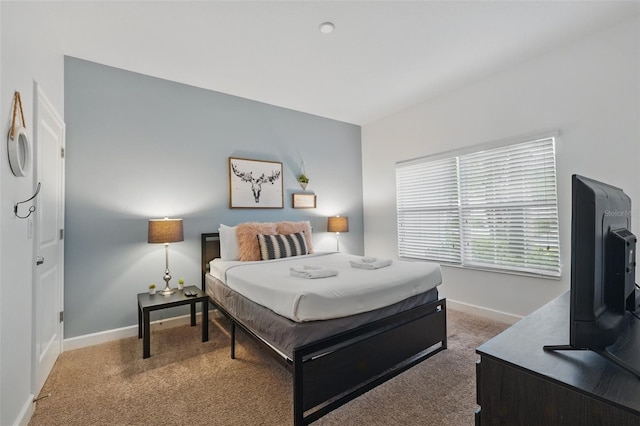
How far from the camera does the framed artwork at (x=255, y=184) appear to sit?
384 cm

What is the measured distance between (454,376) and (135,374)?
248 cm

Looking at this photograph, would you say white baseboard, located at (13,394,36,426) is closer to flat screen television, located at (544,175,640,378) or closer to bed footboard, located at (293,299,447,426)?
bed footboard, located at (293,299,447,426)

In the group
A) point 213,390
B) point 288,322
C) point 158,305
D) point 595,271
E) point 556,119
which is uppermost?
point 556,119

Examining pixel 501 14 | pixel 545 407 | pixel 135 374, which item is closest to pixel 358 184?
pixel 501 14

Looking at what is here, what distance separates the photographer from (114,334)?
3012 mm

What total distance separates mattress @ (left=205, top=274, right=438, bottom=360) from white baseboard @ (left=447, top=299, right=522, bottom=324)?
1.28 meters

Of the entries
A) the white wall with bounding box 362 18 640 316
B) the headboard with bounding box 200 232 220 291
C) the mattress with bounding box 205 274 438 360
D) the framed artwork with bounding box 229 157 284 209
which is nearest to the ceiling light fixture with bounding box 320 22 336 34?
the framed artwork with bounding box 229 157 284 209

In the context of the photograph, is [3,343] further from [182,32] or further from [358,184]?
[358,184]

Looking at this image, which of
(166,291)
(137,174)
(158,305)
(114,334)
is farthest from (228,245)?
(114,334)

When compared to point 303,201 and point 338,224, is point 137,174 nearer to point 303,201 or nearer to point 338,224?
point 303,201

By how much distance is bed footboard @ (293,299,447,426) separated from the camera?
1706 millimetres

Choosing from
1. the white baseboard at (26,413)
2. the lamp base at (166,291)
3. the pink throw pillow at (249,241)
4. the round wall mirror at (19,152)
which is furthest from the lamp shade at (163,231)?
the white baseboard at (26,413)

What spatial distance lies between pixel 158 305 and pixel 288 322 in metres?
1.53

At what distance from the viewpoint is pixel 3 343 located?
1.51m
